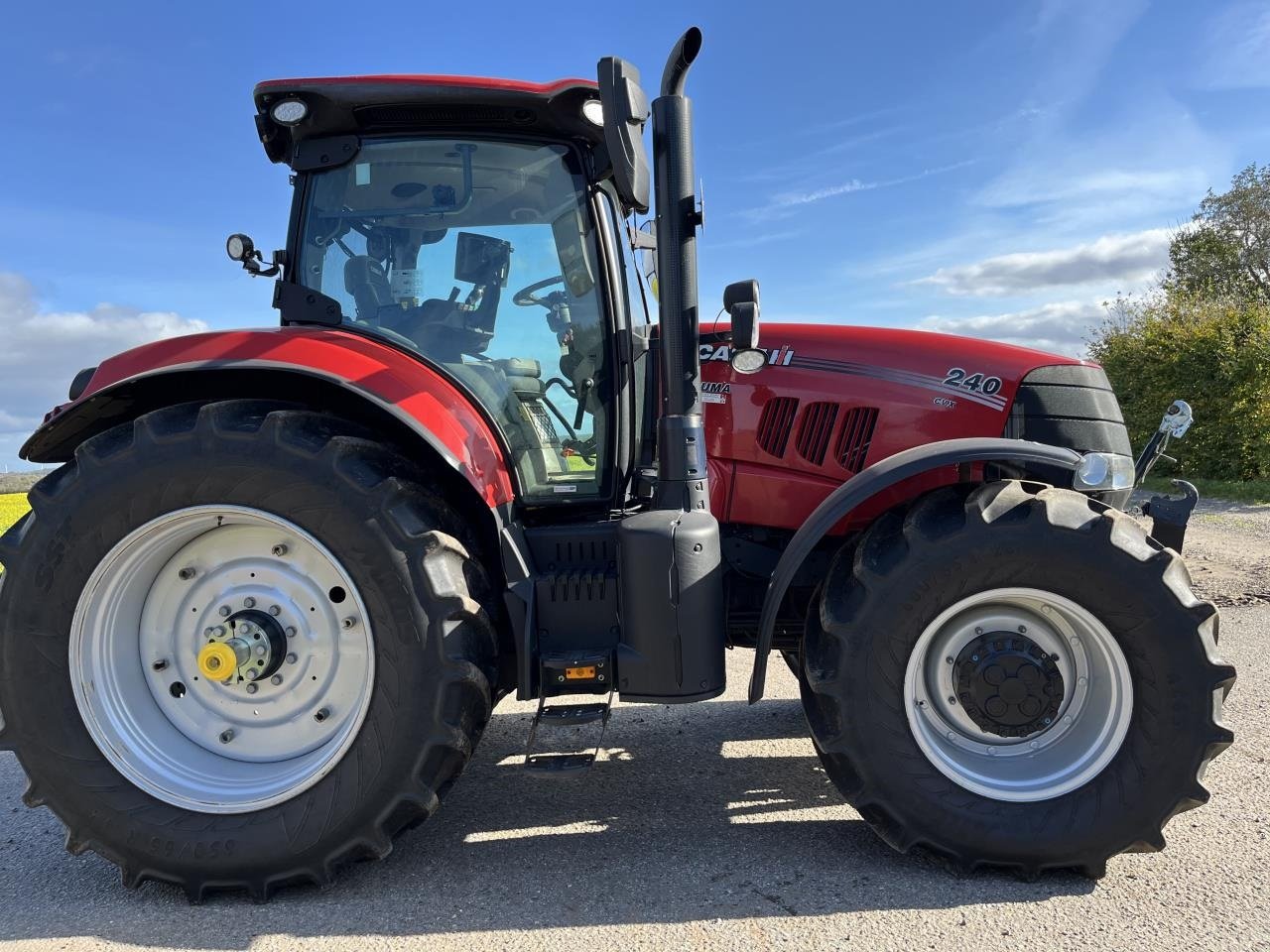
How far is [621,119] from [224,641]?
192 centimetres

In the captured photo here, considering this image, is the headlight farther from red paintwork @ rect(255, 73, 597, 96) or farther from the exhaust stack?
red paintwork @ rect(255, 73, 597, 96)

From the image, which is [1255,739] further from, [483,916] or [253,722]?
[253,722]

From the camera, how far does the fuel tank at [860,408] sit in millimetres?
2742

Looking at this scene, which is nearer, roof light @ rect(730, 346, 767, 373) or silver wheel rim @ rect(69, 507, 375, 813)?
silver wheel rim @ rect(69, 507, 375, 813)

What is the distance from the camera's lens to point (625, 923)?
206cm

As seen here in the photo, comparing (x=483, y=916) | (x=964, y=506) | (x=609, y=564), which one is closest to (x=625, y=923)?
(x=483, y=916)

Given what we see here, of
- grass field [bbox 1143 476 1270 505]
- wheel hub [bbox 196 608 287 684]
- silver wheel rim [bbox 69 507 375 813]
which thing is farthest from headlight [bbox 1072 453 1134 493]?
grass field [bbox 1143 476 1270 505]

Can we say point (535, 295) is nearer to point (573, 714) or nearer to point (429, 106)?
point (429, 106)

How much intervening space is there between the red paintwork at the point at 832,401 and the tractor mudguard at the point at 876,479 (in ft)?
1.10

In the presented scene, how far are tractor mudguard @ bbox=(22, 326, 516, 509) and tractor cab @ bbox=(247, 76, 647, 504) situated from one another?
0.16 metres

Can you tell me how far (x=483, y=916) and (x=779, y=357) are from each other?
6.55 feet

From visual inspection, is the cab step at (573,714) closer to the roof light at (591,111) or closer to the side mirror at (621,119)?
the side mirror at (621,119)

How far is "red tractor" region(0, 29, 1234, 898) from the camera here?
2.25 meters

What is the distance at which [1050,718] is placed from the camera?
7.57 ft
